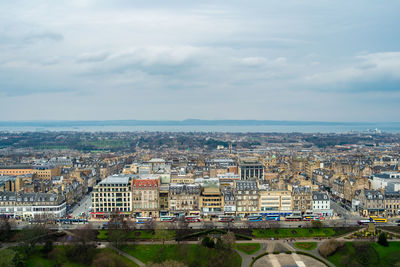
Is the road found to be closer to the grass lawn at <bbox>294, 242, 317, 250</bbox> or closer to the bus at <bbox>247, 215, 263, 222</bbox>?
the bus at <bbox>247, 215, 263, 222</bbox>

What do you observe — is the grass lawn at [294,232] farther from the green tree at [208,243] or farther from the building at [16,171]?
the building at [16,171]

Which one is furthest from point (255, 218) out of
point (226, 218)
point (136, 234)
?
point (136, 234)

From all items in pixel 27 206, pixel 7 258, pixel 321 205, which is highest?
pixel 27 206

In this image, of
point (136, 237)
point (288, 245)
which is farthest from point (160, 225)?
point (288, 245)

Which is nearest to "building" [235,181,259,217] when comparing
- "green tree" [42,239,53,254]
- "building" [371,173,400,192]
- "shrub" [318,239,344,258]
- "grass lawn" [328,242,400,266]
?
"shrub" [318,239,344,258]

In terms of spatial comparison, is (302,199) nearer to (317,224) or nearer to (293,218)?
(293,218)

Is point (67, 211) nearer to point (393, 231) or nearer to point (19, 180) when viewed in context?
point (19, 180)
